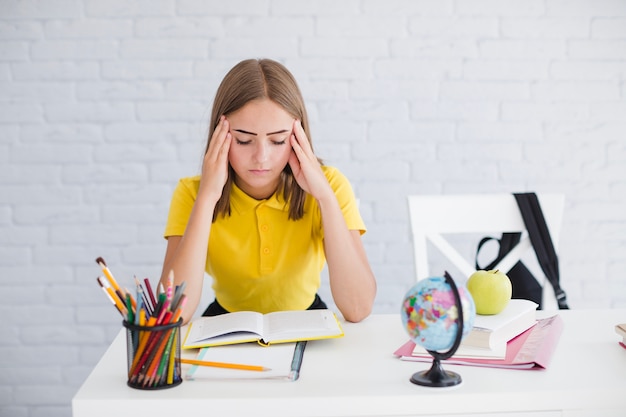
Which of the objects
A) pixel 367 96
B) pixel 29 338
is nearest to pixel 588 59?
pixel 367 96

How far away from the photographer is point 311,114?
245 centimetres

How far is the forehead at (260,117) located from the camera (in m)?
1.54

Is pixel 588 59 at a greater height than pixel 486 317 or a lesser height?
greater

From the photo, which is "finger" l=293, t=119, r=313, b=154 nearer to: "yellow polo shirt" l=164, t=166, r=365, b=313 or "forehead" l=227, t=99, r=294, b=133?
"forehead" l=227, t=99, r=294, b=133

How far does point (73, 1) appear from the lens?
2.40 m

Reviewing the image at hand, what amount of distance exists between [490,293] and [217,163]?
0.65 m

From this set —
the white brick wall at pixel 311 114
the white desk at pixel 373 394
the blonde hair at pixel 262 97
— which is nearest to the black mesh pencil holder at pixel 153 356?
the white desk at pixel 373 394

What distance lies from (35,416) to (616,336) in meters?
1.95

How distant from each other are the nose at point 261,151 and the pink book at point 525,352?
0.50 metres

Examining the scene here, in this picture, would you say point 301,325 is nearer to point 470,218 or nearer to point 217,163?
point 217,163

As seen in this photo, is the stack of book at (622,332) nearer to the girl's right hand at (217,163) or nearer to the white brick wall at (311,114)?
the girl's right hand at (217,163)

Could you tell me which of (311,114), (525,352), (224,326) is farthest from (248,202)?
(311,114)

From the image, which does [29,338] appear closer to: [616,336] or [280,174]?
[280,174]

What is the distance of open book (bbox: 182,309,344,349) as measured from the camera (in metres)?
1.20
